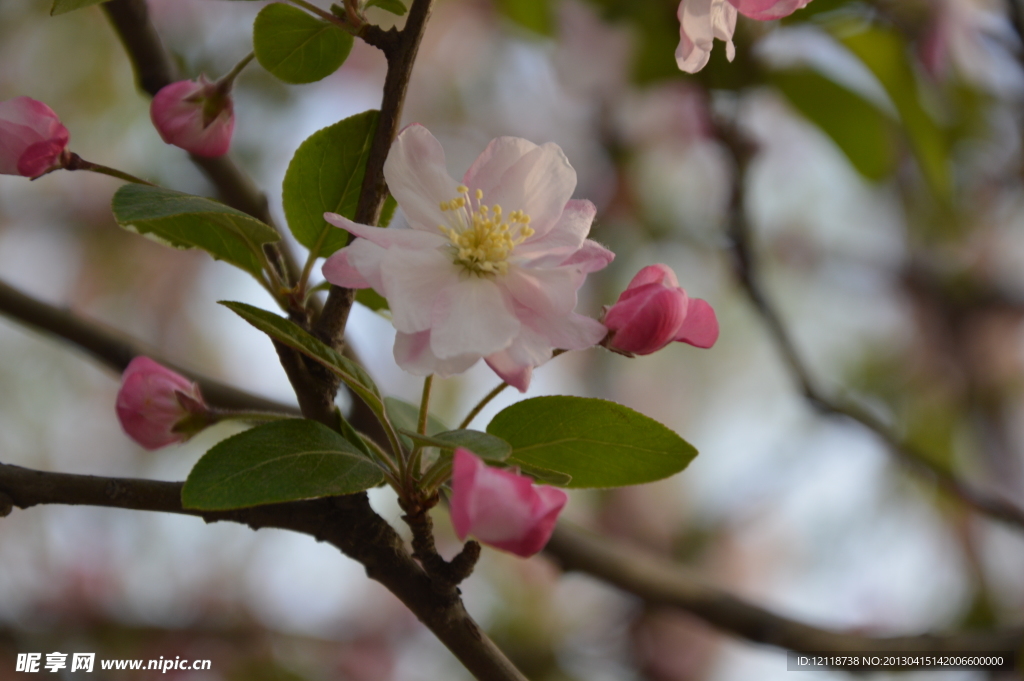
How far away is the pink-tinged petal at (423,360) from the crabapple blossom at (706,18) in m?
0.35

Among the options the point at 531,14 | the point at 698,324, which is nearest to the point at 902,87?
the point at 531,14

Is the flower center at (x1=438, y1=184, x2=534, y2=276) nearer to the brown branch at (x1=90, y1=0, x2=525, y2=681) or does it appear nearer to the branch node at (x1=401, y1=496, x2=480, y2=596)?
the brown branch at (x1=90, y1=0, x2=525, y2=681)

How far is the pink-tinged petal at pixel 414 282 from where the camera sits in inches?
23.0

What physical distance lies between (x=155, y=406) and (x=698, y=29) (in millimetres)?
587

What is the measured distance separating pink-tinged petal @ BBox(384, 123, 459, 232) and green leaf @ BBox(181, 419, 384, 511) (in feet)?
0.64

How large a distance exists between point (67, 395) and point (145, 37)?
2568 millimetres

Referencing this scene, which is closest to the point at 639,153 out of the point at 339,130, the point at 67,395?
the point at 339,130

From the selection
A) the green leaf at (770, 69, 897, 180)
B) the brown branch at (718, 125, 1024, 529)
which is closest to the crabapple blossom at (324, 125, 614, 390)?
the brown branch at (718, 125, 1024, 529)

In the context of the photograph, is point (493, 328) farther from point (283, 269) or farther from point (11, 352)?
point (11, 352)

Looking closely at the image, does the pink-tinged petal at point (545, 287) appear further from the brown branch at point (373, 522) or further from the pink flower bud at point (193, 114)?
the pink flower bud at point (193, 114)

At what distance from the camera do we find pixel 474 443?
55 cm

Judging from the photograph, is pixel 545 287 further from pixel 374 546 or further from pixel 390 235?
pixel 374 546

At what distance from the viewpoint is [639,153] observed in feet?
8.43

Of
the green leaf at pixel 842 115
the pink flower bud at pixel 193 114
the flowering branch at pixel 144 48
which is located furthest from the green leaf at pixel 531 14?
the pink flower bud at pixel 193 114
